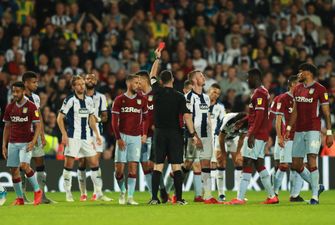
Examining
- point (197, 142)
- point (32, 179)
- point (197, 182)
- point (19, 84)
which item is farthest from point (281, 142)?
point (19, 84)

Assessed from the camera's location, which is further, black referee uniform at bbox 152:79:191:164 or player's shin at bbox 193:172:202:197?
player's shin at bbox 193:172:202:197

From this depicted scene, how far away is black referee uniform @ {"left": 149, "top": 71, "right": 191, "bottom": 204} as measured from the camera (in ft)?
55.7

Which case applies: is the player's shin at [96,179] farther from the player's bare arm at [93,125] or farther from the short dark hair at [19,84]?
the short dark hair at [19,84]

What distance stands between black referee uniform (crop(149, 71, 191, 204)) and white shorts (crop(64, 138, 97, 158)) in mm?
2446

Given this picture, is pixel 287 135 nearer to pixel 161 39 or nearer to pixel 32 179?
pixel 32 179

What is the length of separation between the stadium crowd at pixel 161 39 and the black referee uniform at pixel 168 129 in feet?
22.9

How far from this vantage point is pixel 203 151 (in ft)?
59.1

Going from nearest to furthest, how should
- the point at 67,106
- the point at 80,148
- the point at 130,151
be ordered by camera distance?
the point at 130,151
the point at 67,106
the point at 80,148

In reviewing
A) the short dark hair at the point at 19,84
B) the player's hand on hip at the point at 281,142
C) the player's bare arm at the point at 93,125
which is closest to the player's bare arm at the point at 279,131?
the player's hand on hip at the point at 281,142

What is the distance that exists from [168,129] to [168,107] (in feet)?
1.24

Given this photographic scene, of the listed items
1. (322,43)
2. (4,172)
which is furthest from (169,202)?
(322,43)

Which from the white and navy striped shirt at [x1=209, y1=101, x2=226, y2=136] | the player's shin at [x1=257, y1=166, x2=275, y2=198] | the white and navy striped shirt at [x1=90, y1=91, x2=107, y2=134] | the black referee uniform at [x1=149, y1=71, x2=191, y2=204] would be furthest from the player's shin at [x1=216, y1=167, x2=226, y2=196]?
the white and navy striped shirt at [x1=90, y1=91, x2=107, y2=134]

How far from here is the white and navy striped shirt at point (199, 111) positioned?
18.1 meters

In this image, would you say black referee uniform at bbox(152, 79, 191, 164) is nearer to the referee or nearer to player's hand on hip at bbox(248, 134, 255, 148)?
the referee
